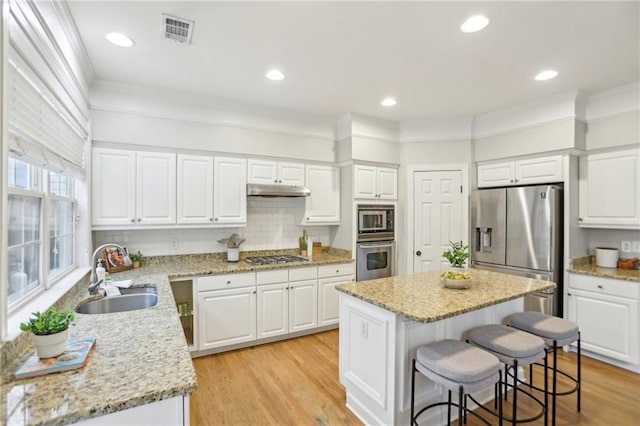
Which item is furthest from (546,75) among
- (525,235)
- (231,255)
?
(231,255)

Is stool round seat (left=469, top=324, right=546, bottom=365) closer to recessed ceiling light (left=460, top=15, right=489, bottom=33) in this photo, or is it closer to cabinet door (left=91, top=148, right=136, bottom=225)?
recessed ceiling light (left=460, top=15, right=489, bottom=33)

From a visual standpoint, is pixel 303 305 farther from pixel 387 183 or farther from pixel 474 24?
pixel 474 24

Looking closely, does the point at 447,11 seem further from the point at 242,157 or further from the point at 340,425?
the point at 340,425

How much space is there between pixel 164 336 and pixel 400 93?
2995 mm

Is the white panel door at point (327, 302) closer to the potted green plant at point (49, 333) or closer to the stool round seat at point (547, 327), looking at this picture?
the stool round seat at point (547, 327)

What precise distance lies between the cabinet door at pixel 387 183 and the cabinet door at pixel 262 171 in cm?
138

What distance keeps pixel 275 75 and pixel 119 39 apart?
3.86ft

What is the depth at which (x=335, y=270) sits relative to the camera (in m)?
3.90

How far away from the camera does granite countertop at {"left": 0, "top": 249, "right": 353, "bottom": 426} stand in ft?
3.30

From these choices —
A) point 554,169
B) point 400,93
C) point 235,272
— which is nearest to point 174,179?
point 235,272

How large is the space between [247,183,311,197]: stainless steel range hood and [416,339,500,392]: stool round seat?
7.54 ft

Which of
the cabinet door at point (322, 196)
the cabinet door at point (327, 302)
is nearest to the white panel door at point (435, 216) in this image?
the cabinet door at point (322, 196)

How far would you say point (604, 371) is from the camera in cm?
296

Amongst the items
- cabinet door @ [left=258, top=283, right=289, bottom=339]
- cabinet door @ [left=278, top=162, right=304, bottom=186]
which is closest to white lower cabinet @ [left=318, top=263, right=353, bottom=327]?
cabinet door @ [left=258, top=283, right=289, bottom=339]
